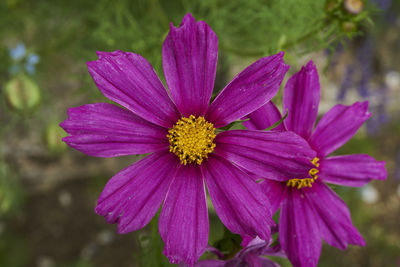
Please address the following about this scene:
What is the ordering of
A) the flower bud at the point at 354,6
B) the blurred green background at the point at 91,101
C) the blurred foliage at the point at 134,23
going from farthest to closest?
the blurred green background at the point at 91,101 < the blurred foliage at the point at 134,23 < the flower bud at the point at 354,6

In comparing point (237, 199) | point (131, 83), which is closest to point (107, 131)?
point (131, 83)

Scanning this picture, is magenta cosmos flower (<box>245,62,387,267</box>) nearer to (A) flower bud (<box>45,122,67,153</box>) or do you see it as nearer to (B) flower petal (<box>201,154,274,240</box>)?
(B) flower petal (<box>201,154,274,240</box>)

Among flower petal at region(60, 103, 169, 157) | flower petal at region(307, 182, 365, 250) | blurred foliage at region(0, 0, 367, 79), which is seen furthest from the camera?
blurred foliage at region(0, 0, 367, 79)

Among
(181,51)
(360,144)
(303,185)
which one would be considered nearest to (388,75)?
(360,144)

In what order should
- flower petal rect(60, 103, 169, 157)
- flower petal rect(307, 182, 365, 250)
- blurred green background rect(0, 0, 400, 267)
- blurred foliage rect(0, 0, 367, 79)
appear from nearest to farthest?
flower petal rect(60, 103, 169, 157) < flower petal rect(307, 182, 365, 250) < blurred foliage rect(0, 0, 367, 79) < blurred green background rect(0, 0, 400, 267)

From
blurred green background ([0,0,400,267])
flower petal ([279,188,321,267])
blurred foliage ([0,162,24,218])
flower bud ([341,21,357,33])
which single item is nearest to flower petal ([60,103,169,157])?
flower petal ([279,188,321,267])

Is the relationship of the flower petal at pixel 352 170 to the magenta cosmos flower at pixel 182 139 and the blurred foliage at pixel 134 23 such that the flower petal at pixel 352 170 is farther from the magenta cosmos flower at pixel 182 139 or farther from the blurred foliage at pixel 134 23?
the blurred foliage at pixel 134 23

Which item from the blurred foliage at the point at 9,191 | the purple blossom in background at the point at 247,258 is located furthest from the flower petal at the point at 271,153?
the blurred foliage at the point at 9,191

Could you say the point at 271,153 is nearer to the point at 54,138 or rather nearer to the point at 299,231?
the point at 299,231
